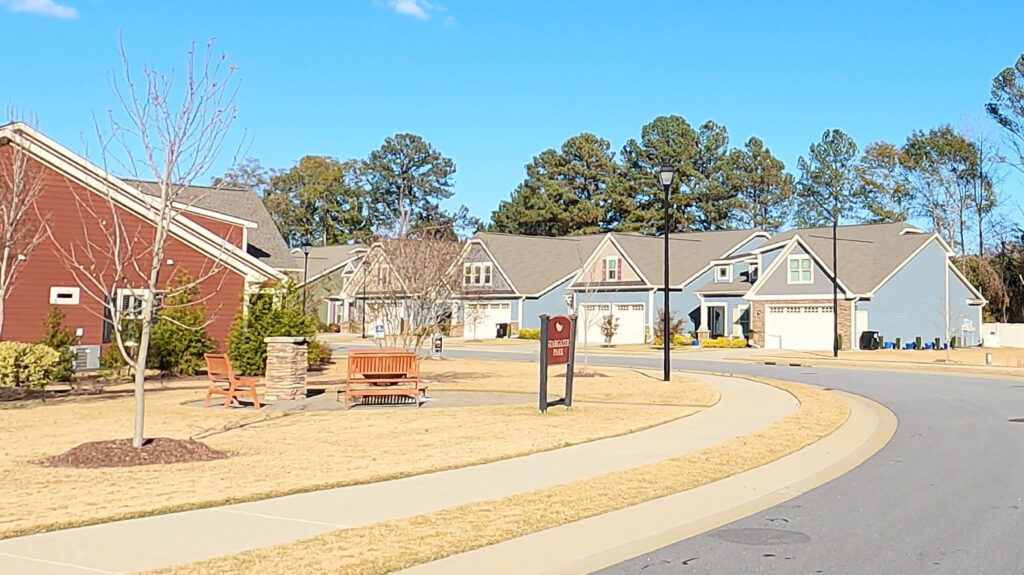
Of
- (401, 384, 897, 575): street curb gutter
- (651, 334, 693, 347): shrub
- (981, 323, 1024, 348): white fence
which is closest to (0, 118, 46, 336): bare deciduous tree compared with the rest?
(401, 384, 897, 575): street curb gutter

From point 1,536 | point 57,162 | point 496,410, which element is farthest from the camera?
point 57,162

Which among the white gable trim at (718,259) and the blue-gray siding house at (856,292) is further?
the white gable trim at (718,259)

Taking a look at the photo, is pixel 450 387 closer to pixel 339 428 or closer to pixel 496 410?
pixel 496 410

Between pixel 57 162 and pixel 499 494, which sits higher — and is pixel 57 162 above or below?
above

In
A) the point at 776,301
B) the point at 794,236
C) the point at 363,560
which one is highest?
the point at 794,236

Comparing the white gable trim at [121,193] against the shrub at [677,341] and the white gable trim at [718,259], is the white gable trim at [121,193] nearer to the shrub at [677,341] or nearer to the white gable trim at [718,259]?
the shrub at [677,341]

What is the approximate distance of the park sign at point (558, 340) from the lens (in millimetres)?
19094

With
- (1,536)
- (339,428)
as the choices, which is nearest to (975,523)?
(1,536)

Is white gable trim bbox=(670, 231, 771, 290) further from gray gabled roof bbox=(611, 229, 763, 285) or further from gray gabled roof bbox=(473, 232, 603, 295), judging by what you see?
gray gabled roof bbox=(473, 232, 603, 295)

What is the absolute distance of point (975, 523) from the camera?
9203mm

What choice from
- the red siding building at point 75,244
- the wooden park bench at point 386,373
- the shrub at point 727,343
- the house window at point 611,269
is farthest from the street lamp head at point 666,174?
the house window at point 611,269

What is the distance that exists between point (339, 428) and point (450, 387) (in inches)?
338

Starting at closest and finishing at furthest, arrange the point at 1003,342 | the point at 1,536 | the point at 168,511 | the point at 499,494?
the point at 1,536, the point at 168,511, the point at 499,494, the point at 1003,342

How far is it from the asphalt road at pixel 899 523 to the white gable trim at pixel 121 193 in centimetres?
1766
